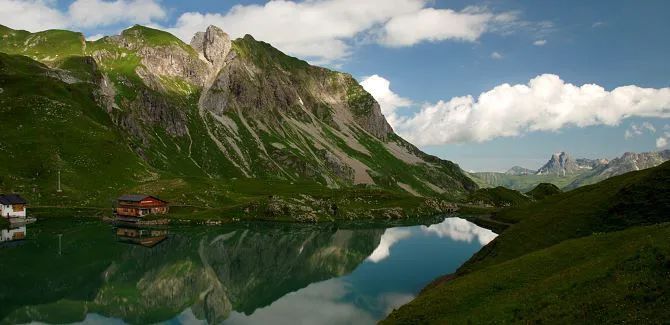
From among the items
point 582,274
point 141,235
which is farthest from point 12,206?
point 582,274

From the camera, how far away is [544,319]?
110ft

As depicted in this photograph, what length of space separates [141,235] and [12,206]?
39495 mm

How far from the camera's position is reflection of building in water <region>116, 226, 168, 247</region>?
120 meters

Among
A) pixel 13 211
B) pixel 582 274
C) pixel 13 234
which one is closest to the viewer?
pixel 582 274

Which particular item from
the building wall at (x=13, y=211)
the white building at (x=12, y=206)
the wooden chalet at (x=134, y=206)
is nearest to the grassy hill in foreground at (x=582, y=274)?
the wooden chalet at (x=134, y=206)

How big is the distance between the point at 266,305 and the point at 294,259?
36.6m

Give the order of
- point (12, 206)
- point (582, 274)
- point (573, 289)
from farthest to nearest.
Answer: point (12, 206) → point (582, 274) → point (573, 289)

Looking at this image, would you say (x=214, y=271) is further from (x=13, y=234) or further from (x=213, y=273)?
(x=13, y=234)

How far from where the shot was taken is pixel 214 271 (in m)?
96.2

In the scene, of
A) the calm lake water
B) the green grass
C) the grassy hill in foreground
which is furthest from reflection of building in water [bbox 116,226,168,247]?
the green grass

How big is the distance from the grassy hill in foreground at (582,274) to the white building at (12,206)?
422 feet

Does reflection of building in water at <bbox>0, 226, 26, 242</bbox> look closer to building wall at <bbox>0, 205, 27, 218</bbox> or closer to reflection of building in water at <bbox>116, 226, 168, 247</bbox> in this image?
building wall at <bbox>0, 205, 27, 218</bbox>

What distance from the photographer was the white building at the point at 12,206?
132 meters

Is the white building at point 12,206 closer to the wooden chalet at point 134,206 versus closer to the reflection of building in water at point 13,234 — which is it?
the reflection of building in water at point 13,234
